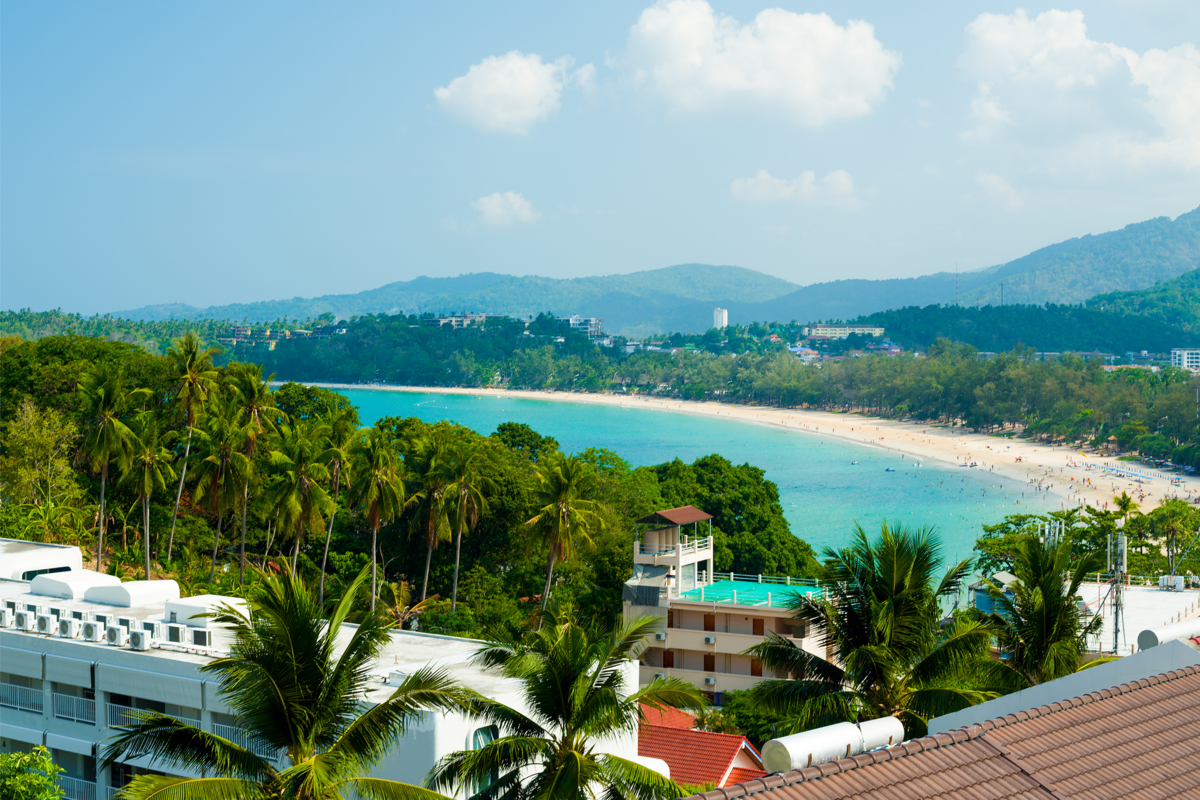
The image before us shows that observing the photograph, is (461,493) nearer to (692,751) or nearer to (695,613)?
(695,613)

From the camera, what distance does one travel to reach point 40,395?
1780 inches

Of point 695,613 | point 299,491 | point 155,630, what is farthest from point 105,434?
point 695,613

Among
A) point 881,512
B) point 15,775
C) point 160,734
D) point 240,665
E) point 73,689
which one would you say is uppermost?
point 240,665

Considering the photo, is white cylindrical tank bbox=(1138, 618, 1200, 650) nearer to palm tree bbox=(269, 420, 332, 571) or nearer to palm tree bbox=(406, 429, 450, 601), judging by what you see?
palm tree bbox=(269, 420, 332, 571)

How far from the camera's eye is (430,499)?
125 feet

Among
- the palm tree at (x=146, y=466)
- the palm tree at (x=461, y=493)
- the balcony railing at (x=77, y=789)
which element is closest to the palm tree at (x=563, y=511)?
the palm tree at (x=461, y=493)

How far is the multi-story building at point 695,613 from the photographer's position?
3322 centimetres

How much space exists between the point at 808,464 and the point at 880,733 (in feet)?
347

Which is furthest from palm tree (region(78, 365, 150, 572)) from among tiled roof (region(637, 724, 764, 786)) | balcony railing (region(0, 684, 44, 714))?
tiled roof (region(637, 724, 764, 786))

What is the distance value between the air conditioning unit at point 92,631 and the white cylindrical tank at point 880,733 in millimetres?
15564

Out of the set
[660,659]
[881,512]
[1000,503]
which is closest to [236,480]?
[660,659]

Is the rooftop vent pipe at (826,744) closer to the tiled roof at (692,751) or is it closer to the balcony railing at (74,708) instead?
the tiled roof at (692,751)

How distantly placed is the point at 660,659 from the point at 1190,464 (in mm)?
84466

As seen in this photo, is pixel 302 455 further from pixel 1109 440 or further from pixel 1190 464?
pixel 1109 440
